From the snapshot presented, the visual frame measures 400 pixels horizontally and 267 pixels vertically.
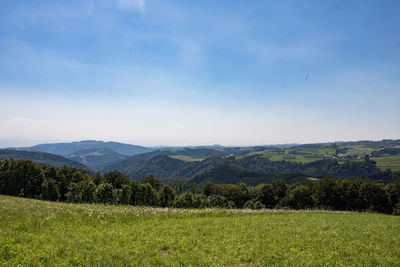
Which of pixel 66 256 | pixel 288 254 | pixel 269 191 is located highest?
pixel 66 256

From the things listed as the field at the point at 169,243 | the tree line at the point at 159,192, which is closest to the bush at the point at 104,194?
the tree line at the point at 159,192

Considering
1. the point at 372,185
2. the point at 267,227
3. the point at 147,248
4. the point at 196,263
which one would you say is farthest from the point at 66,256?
the point at 372,185

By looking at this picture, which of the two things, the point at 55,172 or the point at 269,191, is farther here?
the point at 269,191

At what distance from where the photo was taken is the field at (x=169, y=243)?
29.4 feet

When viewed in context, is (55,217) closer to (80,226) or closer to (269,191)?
(80,226)

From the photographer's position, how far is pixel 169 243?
1100cm

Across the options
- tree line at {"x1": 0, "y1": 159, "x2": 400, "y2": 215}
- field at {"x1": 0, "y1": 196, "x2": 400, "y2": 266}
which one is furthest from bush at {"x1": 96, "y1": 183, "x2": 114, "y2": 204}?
field at {"x1": 0, "y1": 196, "x2": 400, "y2": 266}

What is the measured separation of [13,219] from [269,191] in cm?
8158

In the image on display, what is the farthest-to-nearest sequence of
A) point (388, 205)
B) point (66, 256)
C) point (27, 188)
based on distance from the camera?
point (27, 188) → point (388, 205) → point (66, 256)

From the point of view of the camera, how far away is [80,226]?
13125 millimetres

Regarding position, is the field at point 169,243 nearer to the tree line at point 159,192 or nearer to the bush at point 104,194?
the bush at point 104,194

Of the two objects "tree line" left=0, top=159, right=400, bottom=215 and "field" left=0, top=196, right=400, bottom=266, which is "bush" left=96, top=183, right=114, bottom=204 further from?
"field" left=0, top=196, right=400, bottom=266

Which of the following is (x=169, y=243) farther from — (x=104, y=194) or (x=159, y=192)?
(x=159, y=192)

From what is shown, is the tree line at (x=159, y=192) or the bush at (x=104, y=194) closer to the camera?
the bush at (x=104, y=194)
